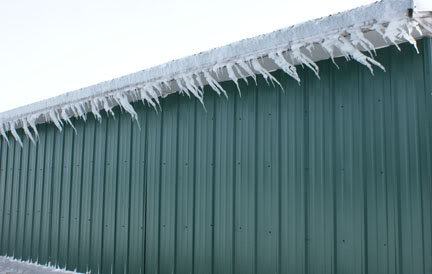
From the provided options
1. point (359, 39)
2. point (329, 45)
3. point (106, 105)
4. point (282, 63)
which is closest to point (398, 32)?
point (359, 39)

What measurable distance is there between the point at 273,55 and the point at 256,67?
203 mm

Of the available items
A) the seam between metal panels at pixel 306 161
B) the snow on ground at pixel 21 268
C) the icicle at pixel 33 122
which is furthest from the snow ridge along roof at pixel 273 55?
the snow on ground at pixel 21 268

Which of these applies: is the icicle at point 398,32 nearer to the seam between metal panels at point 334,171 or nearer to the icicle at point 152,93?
the seam between metal panels at point 334,171

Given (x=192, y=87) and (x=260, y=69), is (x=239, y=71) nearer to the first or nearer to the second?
(x=260, y=69)

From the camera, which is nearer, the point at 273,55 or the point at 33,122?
the point at 273,55

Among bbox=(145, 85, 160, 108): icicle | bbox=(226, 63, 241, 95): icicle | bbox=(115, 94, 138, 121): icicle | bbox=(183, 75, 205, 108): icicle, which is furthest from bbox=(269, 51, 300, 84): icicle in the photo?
bbox=(115, 94, 138, 121): icicle

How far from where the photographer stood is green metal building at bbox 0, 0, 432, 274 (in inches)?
107

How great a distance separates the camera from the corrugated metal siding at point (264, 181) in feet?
8.95

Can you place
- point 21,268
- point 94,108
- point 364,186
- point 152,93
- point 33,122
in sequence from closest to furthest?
point 364,186
point 152,93
point 94,108
point 21,268
point 33,122

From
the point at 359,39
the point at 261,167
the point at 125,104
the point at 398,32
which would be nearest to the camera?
the point at 398,32

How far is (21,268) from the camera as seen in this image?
5.24m

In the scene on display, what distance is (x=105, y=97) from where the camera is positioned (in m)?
4.43

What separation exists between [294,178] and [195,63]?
128cm

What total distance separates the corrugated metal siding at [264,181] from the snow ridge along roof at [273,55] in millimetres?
137
